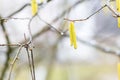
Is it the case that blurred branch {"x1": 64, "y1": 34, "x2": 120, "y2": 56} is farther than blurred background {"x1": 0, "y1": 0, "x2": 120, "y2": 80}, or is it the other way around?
blurred branch {"x1": 64, "y1": 34, "x2": 120, "y2": 56}

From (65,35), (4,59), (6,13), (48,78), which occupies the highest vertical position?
(6,13)

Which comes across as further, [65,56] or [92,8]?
[65,56]

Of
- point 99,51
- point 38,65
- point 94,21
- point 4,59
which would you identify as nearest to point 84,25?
point 94,21

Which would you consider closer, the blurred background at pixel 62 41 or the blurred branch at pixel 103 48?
the blurred background at pixel 62 41

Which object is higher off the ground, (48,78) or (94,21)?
(94,21)

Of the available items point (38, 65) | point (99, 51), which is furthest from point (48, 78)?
point (99, 51)

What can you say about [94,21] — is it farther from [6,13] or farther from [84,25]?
[6,13]

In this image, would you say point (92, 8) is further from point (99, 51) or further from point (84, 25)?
point (99, 51)
